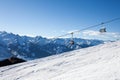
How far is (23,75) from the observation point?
723 centimetres

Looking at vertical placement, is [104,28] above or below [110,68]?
above

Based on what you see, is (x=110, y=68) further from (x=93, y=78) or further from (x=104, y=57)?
(x=104, y=57)

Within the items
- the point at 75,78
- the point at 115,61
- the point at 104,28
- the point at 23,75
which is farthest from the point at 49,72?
the point at 104,28

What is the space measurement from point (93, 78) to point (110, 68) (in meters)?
0.64

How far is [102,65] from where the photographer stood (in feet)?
19.3

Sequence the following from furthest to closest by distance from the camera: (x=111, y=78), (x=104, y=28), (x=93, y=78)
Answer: (x=104, y=28), (x=93, y=78), (x=111, y=78)

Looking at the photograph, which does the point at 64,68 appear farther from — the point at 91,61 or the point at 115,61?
the point at 115,61

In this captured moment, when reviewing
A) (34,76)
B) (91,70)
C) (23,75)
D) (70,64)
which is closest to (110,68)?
(91,70)

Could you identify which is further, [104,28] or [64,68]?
[104,28]

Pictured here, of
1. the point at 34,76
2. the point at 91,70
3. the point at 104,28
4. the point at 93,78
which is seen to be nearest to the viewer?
the point at 93,78

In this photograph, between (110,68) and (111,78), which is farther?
(110,68)

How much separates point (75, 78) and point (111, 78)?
3.64ft

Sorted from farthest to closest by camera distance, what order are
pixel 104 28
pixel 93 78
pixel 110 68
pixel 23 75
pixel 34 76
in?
pixel 104 28 → pixel 23 75 → pixel 34 76 → pixel 110 68 → pixel 93 78

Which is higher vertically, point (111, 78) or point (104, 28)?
point (104, 28)
